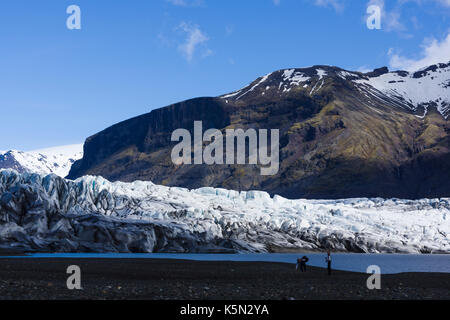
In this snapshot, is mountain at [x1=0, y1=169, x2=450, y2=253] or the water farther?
mountain at [x1=0, y1=169, x2=450, y2=253]

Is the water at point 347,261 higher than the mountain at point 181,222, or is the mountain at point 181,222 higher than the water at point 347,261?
the mountain at point 181,222

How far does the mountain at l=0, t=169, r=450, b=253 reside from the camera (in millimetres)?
97188

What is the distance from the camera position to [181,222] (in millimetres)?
108062

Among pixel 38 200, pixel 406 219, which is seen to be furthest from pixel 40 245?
pixel 406 219

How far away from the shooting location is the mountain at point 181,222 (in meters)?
97.2

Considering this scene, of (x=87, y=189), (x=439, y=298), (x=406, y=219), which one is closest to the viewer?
(x=439, y=298)

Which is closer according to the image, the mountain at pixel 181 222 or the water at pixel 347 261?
the water at pixel 347 261

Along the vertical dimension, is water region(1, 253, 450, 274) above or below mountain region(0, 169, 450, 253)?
below

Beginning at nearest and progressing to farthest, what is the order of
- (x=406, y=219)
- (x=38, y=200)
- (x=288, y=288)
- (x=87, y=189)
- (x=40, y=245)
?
(x=288, y=288)
(x=40, y=245)
(x=38, y=200)
(x=87, y=189)
(x=406, y=219)

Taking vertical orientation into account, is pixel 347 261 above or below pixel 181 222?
below

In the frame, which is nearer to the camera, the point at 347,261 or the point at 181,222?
the point at 347,261
